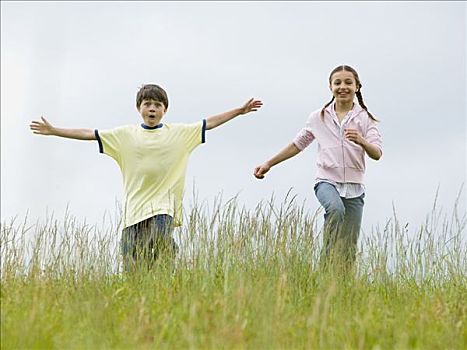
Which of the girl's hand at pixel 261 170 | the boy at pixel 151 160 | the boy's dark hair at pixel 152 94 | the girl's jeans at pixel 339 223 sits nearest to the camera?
the girl's jeans at pixel 339 223

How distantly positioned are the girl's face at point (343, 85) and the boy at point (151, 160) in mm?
653

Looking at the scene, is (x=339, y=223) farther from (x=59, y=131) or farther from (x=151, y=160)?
(x=59, y=131)

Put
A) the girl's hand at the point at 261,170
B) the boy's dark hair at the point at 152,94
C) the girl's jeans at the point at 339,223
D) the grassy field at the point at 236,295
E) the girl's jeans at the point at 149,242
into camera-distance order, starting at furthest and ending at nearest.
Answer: the girl's hand at the point at 261,170 < the boy's dark hair at the point at 152,94 < the girl's jeans at the point at 339,223 < the girl's jeans at the point at 149,242 < the grassy field at the point at 236,295

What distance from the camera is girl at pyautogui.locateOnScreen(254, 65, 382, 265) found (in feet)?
22.6

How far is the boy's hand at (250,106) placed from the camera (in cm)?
711

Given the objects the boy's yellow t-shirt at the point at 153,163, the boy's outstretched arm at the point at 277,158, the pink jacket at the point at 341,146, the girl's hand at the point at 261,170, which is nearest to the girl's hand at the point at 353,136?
the pink jacket at the point at 341,146

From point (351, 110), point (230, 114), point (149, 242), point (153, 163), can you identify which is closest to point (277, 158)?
point (230, 114)

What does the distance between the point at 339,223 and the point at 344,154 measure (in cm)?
A: 60

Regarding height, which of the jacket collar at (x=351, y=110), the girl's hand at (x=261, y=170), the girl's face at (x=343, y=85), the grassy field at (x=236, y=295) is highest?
the girl's face at (x=343, y=85)

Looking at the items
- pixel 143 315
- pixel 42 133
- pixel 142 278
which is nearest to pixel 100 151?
pixel 42 133

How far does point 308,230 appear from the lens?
Result: 265 inches

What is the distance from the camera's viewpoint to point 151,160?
6.91 metres

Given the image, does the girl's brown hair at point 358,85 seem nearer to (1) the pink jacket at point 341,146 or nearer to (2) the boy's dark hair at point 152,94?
(1) the pink jacket at point 341,146

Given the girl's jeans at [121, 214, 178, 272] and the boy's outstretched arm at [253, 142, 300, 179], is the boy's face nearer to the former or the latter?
the girl's jeans at [121, 214, 178, 272]
